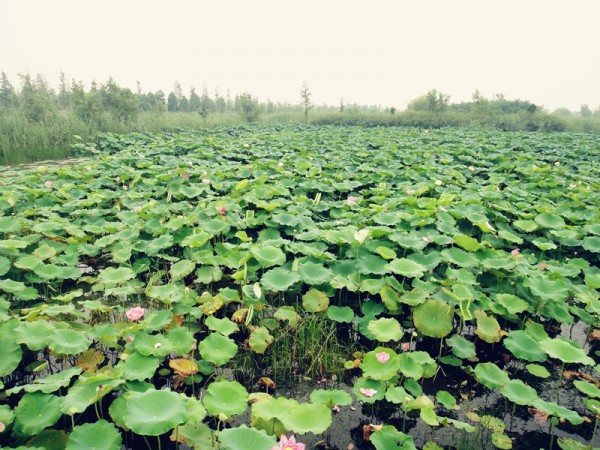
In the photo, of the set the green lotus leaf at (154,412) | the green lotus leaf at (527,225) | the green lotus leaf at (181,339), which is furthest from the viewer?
the green lotus leaf at (527,225)

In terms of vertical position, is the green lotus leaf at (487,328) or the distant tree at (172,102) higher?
the distant tree at (172,102)

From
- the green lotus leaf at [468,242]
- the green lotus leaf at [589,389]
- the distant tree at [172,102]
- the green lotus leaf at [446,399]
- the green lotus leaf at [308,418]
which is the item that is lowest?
the green lotus leaf at [446,399]

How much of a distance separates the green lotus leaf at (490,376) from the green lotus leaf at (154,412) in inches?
66.1

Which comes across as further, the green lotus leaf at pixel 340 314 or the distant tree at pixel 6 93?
the distant tree at pixel 6 93

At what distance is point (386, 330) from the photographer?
237 cm

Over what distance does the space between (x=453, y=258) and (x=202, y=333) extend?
86.9 inches

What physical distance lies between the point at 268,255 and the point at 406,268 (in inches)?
45.0

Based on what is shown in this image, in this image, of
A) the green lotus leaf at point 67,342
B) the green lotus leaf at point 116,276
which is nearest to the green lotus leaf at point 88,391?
the green lotus leaf at point 67,342

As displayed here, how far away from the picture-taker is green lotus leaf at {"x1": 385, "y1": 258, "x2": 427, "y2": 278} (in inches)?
109

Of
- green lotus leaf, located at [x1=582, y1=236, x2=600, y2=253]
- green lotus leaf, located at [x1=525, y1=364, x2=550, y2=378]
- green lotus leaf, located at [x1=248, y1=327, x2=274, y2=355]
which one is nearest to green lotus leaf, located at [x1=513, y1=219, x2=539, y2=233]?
green lotus leaf, located at [x1=582, y1=236, x2=600, y2=253]

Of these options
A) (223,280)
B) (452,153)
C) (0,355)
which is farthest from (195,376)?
(452,153)

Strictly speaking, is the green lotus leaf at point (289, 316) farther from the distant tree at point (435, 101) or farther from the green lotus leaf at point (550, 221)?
the distant tree at point (435, 101)

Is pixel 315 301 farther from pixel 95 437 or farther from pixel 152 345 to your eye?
pixel 95 437

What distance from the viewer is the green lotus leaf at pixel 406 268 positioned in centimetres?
278
